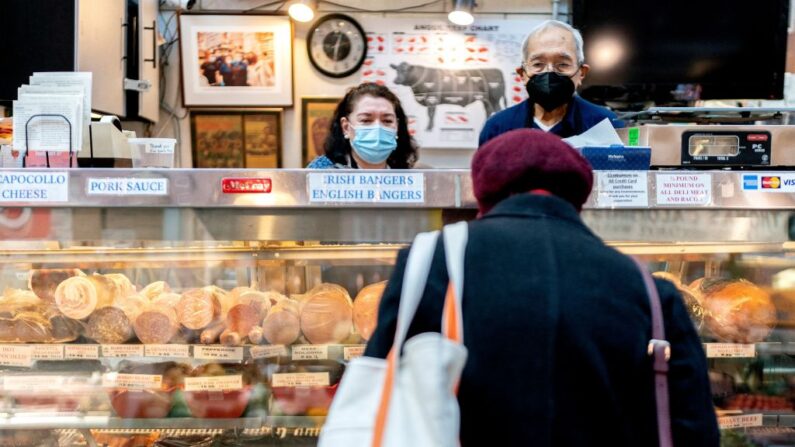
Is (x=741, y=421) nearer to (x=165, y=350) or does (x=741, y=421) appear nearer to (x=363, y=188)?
(x=363, y=188)

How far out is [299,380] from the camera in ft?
6.17

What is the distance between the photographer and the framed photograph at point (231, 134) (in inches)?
204

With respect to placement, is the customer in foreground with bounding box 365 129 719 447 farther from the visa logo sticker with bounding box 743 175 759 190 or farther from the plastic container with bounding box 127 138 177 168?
the plastic container with bounding box 127 138 177 168

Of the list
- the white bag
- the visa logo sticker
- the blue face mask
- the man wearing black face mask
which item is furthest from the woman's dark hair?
the white bag

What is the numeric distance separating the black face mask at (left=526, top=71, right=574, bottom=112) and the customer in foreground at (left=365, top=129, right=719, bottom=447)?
91 centimetres

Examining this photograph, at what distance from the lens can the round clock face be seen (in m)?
5.20

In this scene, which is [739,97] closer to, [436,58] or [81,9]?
[436,58]

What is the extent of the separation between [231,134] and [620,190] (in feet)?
13.1

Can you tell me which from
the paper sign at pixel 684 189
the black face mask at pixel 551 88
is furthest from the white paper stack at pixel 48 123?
the paper sign at pixel 684 189

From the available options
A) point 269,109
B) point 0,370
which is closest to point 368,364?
point 0,370

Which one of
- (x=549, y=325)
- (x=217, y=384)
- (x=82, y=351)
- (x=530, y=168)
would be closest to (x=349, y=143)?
(x=217, y=384)

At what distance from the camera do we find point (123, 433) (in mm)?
1928

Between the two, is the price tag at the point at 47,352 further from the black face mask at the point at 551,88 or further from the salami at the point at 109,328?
the black face mask at the point at 551,88

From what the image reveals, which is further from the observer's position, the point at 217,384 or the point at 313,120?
the point at 313,120
